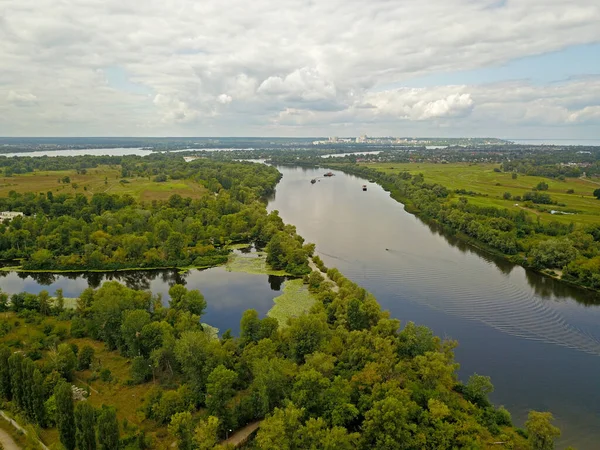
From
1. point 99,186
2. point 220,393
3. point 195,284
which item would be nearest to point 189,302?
point 195,284

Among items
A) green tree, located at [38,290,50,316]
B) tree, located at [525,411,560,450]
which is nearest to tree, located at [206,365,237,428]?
tree, located at [525,411,560,450]

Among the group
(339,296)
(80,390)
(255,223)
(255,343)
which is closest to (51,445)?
(80,390)

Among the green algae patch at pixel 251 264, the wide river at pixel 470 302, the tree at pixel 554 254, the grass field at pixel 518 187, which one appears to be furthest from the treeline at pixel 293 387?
the grass field at pixel 518 187

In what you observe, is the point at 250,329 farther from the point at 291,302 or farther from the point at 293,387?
the point at 291,302

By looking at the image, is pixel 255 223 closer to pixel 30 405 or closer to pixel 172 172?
pixel 30 405

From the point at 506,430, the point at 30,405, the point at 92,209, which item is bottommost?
the point at 506,430

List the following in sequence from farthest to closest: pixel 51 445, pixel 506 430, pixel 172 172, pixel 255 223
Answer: pixel 172 172, pixel 255 223, pixel 506 430, pixel 51 445
